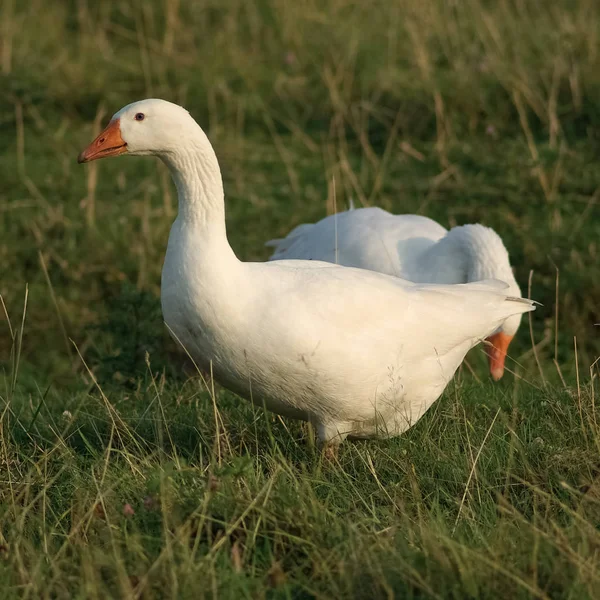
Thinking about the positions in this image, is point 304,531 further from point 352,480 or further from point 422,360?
point 422,360

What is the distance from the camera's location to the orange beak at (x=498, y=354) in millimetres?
5699

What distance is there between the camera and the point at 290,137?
9.04 meters

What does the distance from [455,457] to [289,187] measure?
446cm

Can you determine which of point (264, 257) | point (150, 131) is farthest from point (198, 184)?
point (264, 257)

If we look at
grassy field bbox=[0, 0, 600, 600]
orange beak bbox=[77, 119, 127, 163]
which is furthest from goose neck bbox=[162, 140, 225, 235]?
grassy field bbox=[0, 0, 600, 600]

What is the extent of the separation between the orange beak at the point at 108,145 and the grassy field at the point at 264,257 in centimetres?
87

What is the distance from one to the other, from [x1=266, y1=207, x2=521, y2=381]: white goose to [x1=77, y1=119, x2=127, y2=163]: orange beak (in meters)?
1.80

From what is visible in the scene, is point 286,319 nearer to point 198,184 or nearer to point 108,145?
point 198,184

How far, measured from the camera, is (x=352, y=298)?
13.7 ft

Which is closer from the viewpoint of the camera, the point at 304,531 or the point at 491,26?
the point at 304,531

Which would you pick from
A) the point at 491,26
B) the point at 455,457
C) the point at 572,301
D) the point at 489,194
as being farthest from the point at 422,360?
the point at 491,26

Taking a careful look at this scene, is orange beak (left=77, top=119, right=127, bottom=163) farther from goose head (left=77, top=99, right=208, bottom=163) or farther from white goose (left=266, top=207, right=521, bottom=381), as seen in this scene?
white goose (left=266, top=207, right=521, bottom=381)

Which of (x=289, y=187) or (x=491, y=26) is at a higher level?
(x=491, y=26)

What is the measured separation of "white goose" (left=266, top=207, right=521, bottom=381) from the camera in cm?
582
